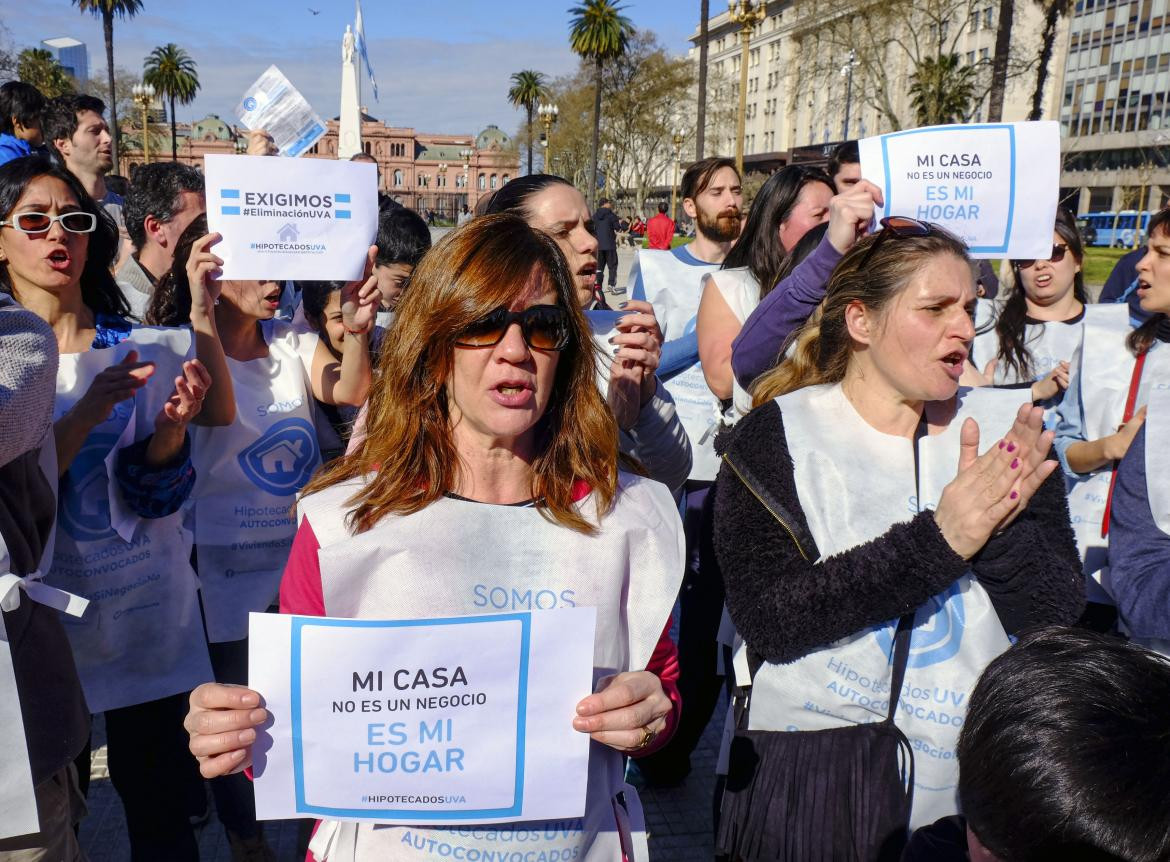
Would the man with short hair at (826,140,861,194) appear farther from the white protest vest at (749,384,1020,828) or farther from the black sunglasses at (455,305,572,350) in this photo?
the black sunglasses at (455,305,572,350)

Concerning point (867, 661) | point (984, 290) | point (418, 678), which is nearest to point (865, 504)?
point (867, 661)

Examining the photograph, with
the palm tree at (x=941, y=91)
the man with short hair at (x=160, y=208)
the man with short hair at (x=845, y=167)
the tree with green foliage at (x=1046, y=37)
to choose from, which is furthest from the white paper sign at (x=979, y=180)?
the palm tree at (x=941, y=91)

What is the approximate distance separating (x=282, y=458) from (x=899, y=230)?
2020 mm

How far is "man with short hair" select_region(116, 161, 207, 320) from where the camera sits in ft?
13.1

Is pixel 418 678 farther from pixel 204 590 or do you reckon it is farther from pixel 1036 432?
pixel 204 590

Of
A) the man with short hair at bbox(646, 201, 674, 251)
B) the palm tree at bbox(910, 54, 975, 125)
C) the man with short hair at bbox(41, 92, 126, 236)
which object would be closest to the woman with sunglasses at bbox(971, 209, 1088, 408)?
the man with short hair at bbox(41, 92, 126, 236)

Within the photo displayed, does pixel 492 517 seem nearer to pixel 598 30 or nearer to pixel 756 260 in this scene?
pixel 756 260

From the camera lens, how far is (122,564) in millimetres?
2576

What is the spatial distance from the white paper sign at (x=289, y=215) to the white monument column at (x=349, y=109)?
7256mm

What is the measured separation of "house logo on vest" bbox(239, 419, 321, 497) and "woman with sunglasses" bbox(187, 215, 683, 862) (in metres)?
1.23

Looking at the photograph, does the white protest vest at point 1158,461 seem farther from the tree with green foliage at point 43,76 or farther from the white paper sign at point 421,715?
the tree with green foliage at point 43,76

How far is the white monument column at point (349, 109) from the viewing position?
1173 centimetres

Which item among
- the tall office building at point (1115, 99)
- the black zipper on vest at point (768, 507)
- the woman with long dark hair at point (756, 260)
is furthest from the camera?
the tall office building at point (1115, 99)

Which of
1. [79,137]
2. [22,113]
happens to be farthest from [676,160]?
[79,137]
